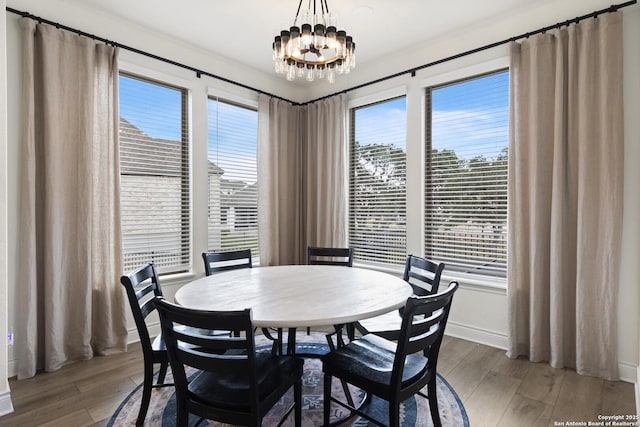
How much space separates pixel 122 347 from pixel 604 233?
3.75 meters

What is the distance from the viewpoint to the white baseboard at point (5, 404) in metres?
1.97

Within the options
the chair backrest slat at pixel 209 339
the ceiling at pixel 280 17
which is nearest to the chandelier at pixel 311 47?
the ceiling at pixel 280 17

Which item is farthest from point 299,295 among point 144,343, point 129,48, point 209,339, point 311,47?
point 129,48

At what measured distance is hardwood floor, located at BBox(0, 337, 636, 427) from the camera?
6.33 ft

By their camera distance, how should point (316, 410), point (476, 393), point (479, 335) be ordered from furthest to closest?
point (479, 335) < point (476, 393) < point (316, 410)

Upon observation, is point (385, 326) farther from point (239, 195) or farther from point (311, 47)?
point (239, 195)

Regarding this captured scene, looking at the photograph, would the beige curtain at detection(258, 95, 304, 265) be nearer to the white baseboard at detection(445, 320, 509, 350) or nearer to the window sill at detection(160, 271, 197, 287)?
the window sill at detection(160, 271, 197, 287)

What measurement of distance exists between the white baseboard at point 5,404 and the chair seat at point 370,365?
6.27 ft

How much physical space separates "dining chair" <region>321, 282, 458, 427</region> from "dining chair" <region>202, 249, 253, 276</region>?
1.36 m

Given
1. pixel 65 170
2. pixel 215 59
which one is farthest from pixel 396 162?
pixel 65 170

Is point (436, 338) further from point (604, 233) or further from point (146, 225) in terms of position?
point (146, 225)

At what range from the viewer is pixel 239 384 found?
4.75ft

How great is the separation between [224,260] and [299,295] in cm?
113

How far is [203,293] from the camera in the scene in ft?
6.22
